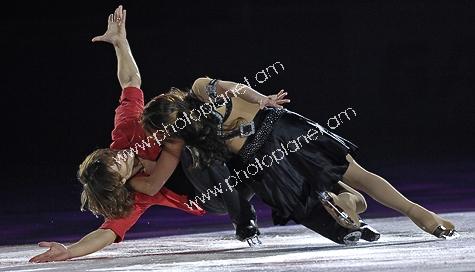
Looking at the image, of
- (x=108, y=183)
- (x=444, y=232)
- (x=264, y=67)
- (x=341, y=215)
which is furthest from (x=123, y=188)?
(x=264, y=67)

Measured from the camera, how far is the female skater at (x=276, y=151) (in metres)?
4.27

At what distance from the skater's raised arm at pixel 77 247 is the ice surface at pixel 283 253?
0.03 m

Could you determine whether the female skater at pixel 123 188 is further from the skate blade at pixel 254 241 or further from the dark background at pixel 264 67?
the dark background at pixel 264 67

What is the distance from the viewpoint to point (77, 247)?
4227 mm

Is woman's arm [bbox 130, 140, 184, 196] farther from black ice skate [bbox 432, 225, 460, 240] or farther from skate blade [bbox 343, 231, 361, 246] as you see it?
black ice skate [bbox 432, 225, 460, 240]

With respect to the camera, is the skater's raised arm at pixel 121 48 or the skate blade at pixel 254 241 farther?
the skater's raised arm at pixel 121 48

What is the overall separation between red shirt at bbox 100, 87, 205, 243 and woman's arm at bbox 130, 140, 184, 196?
9 centimetres

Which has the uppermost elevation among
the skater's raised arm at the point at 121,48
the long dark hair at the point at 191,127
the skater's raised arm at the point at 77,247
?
the skater's raised arm at the point at 121,48

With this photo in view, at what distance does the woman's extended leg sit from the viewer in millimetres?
4258

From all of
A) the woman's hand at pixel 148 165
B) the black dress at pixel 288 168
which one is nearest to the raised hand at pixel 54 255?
the woman's hand at pixel 148 165

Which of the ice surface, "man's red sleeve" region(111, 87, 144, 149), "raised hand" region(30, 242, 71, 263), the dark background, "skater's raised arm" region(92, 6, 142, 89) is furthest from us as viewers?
the dark background

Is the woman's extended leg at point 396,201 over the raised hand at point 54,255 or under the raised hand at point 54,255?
under

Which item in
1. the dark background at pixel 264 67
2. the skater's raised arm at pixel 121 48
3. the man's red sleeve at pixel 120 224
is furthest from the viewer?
the dark background at pixel 264 67

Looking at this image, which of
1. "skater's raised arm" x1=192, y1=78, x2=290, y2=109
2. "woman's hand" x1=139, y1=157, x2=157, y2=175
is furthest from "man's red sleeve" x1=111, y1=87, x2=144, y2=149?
"skater's raised arm" x1=192, y1=78, x2=290, y2=109
